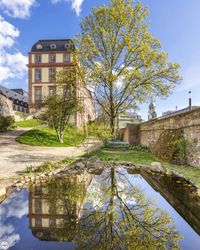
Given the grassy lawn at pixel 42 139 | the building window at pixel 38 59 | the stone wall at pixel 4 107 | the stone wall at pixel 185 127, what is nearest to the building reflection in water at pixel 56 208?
the stone wall at pixel 185 127

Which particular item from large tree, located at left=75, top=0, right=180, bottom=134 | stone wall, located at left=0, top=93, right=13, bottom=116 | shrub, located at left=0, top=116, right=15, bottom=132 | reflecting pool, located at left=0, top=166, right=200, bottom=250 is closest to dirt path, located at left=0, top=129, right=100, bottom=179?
reflecting pool, located at left=0, top=166, right=200, bottom=250

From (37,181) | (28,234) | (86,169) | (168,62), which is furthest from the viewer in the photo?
(168,62)

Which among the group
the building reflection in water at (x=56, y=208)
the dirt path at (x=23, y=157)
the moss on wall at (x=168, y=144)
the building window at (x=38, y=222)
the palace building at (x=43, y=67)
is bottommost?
the building window at (x=38, y=222)

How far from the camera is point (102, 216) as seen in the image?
3.80 meters

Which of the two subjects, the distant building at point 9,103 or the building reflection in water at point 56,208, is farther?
the distant building at point 9,103

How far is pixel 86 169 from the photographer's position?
27.0 feet

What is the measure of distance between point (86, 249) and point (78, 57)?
14.2 metres

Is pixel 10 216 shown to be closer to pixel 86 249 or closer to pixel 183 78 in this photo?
pixel 86 249

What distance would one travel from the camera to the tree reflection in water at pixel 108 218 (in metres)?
2.95

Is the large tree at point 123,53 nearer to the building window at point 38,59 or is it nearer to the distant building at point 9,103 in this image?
the building window at point 38,59

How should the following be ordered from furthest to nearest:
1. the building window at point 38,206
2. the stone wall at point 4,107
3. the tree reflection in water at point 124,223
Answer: the stone wall at point 4,107, the building window at point 38,206, the tree reflection in water at point 124,223

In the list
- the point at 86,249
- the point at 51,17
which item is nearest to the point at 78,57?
the point at 51,17

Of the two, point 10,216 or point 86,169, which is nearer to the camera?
point 10,216

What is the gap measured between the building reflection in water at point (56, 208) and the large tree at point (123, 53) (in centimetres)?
892
